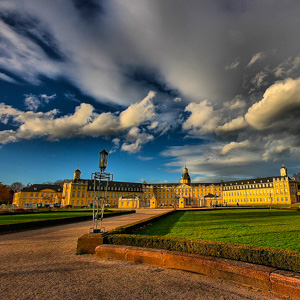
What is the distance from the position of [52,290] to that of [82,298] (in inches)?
32.8

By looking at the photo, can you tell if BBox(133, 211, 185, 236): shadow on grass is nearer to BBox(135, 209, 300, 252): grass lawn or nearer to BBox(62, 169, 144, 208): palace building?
BBox(135, 209, 300, 252): grass lawn

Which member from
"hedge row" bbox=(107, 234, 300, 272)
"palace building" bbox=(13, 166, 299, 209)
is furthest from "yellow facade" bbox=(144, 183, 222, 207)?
"hedge row" bbox=(107, 234, 300, 272)

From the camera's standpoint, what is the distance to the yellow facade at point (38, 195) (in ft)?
277

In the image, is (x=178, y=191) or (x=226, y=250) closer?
(x=226, y=250)

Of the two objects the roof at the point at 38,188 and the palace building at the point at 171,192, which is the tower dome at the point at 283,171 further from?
the roof at the point at 38,188

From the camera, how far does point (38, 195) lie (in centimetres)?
8725

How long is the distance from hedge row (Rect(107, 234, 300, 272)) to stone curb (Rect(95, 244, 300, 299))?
343mm

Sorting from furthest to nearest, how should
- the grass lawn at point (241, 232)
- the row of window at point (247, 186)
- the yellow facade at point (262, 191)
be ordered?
the row of window at point (247, 186) < the yellow facade at point (262, 191) < the grass lawn at point (241, 232)

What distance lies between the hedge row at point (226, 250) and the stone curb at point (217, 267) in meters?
0.34

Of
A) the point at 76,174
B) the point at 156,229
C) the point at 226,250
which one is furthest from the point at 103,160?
the point at 76,174

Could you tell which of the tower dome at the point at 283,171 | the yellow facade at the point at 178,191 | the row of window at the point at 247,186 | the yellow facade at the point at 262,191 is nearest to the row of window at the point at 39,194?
the yellow facade at the point at 178,191

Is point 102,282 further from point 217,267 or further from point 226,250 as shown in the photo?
point 226,250

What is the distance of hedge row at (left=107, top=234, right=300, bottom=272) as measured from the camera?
4.80 meters

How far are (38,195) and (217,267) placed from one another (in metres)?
97.1
